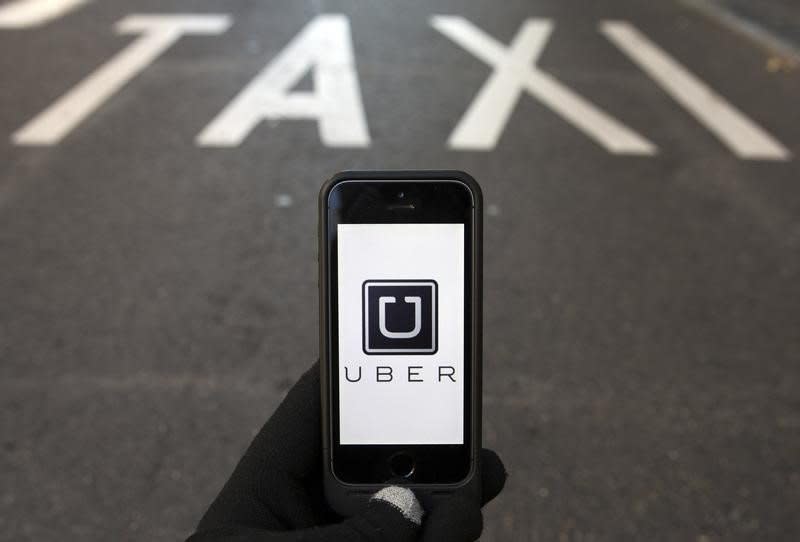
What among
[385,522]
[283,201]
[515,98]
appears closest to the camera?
[385,522]

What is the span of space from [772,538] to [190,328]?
2.46 metres

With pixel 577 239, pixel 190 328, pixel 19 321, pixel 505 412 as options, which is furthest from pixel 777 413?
pixel 19 321

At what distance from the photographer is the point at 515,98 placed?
304 inches

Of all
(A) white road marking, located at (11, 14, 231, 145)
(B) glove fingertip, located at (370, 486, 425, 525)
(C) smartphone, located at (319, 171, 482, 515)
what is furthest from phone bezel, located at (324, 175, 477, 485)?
(A) white road marking, located at (11, 14, 231, 145)

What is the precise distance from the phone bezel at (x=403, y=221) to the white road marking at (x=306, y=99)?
482cm

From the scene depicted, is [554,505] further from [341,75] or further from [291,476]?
[341,75]

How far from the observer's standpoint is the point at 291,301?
4.73 meters

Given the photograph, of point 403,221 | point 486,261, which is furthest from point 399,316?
point 486,261

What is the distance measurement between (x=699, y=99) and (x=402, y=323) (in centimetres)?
661

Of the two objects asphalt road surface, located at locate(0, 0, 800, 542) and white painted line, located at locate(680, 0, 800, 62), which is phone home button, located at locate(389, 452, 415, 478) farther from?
white painted line, located at locate(680, 0, 800, 62)

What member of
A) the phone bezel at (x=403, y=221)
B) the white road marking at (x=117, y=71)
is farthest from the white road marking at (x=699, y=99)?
the phone bezel at (x=403, y=221)

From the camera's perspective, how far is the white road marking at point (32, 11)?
32.4 feet

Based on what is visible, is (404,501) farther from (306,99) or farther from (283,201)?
(306,99)

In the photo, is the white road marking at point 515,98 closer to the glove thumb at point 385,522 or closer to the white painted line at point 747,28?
the white painted line at point 747,28
